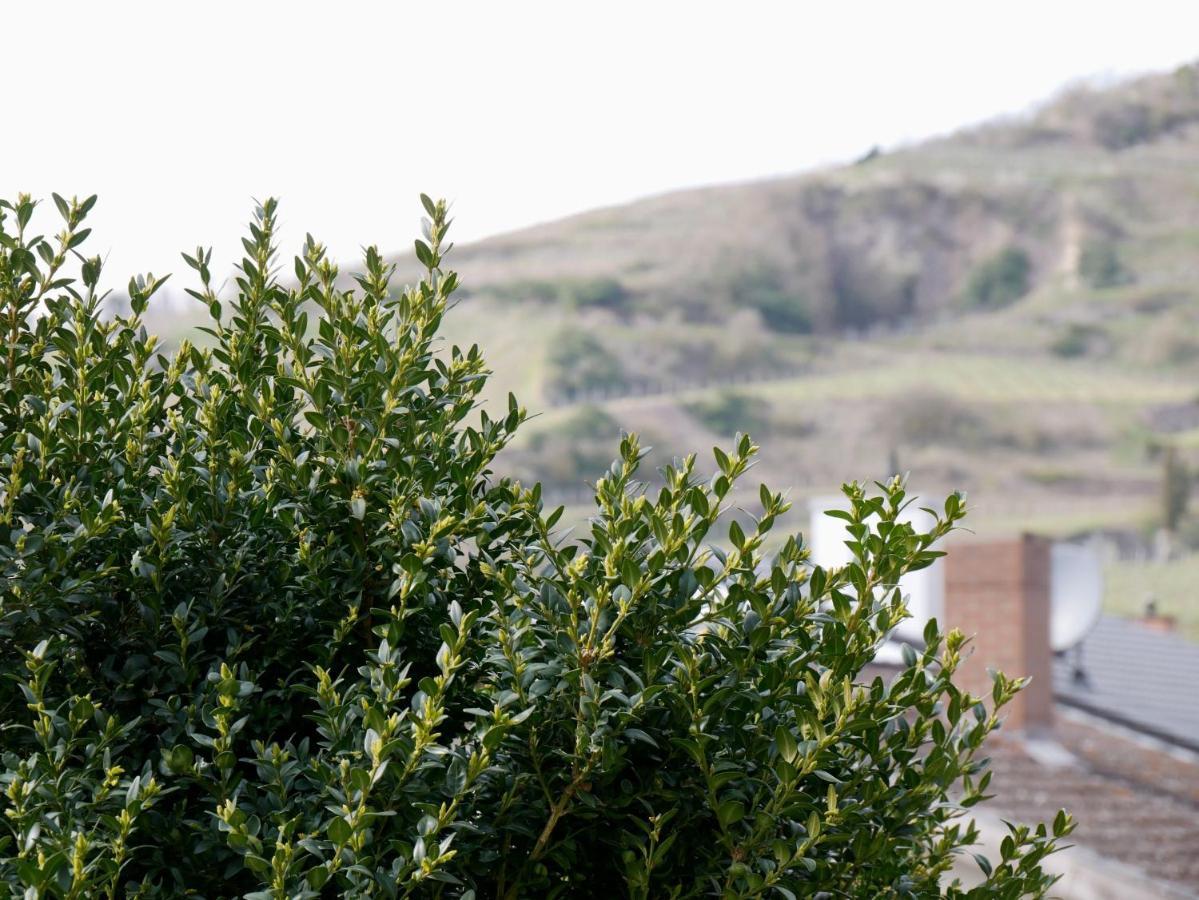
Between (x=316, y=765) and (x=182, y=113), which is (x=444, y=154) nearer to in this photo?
(x=182, y=113)

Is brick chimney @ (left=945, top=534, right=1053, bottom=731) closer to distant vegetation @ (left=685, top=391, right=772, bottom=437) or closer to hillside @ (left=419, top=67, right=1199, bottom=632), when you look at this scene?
hillside @ (left=419, top=67, right=1199, bottom=632)

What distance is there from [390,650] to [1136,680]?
16404 mm

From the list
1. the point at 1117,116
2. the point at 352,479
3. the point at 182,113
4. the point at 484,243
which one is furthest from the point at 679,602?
the point at 1117,116

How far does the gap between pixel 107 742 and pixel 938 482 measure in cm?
6597

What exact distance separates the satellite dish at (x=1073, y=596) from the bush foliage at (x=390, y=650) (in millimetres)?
13701

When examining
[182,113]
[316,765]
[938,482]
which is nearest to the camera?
[316,765]

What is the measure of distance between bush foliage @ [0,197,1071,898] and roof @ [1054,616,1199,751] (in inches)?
482

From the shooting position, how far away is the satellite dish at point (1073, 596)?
47.9 feet

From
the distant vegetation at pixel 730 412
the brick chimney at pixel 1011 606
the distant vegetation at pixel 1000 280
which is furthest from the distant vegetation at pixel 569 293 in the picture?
the brick chimney at pixel 1011 606

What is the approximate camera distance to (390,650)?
4.54ft

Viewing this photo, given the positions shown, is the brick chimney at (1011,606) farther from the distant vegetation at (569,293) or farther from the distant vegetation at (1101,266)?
the distant vegetation at (1101,266)

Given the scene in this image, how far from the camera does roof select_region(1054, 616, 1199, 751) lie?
13.4 metres

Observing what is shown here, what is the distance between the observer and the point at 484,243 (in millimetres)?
80812

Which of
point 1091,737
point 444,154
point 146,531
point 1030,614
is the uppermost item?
point 444,154
